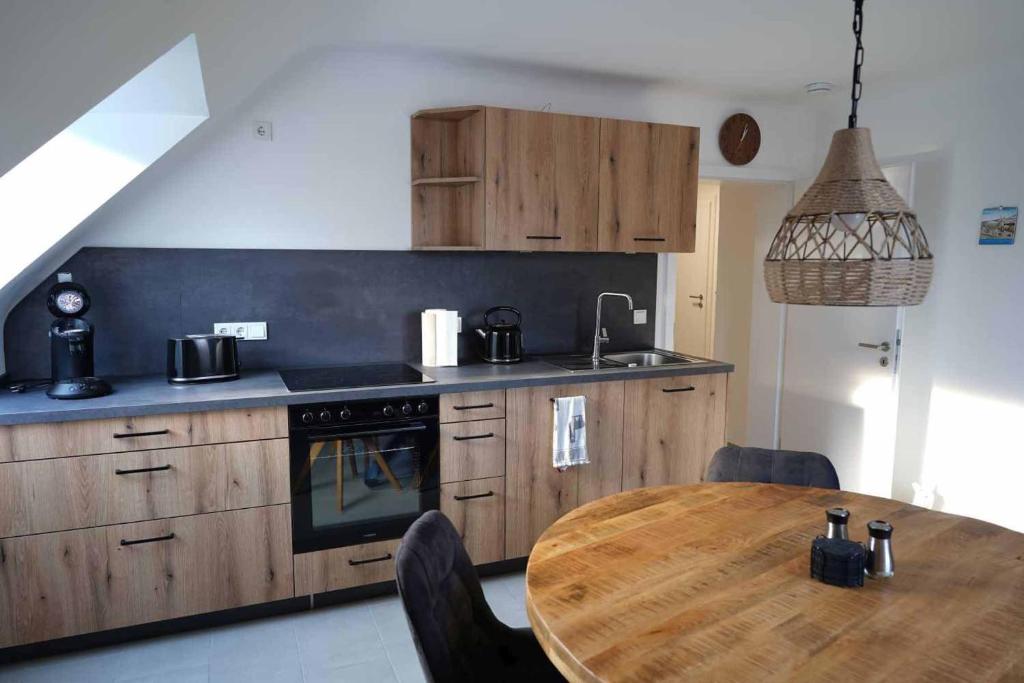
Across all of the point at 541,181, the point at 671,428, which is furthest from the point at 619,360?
the point at 541,181

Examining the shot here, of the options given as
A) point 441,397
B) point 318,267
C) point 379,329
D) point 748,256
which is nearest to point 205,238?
point 318,267

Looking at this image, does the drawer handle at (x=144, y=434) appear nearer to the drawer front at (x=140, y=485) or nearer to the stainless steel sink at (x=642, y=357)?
the drawer front at (x=140, y=485)

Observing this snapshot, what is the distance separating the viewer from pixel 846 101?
4.16 metres

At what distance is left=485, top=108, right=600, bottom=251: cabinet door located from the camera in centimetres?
333

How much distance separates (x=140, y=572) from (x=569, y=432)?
184 cm

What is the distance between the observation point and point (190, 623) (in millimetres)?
2783

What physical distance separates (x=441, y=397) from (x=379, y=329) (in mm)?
687

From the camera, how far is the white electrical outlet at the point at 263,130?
128 inches

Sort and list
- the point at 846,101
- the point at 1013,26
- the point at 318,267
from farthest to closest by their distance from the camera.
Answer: the point at 846,101 → the point at 318,267 → the point at 1013,26

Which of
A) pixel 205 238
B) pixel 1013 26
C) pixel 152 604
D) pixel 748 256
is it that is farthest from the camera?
pixel 748 256

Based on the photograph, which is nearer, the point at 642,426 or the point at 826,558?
the point at 826,558

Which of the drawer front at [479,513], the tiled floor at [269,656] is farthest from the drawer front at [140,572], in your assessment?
the drawer front at [479,513]

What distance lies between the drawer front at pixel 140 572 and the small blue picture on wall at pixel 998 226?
356 cm

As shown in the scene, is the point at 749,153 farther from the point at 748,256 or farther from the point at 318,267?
the point at 318,267
